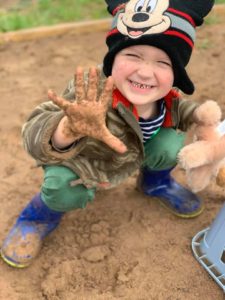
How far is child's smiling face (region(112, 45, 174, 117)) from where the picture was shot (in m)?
1.22

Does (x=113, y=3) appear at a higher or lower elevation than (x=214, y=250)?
higher

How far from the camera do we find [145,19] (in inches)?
46.5

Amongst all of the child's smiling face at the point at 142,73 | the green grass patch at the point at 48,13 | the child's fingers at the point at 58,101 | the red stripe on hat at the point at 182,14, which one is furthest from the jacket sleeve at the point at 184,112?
the green grass patch at the point at 48,13

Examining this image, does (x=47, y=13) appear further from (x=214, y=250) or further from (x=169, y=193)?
(x=214, y=250)

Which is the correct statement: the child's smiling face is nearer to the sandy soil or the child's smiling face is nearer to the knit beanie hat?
the knit beanie hat

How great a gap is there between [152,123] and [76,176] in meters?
0.29

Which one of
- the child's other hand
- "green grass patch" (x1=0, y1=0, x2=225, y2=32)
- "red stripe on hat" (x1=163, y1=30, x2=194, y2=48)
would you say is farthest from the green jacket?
"green grass patch" (x1=0, y1=0, x2=225, y2=32)

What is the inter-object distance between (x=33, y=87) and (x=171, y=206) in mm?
1091

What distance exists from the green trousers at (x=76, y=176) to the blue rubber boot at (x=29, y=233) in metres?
0.08

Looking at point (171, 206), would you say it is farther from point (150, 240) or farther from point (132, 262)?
point (132, 262)

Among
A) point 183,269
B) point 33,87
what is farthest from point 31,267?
point 33,87

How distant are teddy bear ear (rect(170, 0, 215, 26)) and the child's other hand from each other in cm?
31

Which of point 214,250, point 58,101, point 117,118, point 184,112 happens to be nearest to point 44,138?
point 58,101

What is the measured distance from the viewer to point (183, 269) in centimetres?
148
